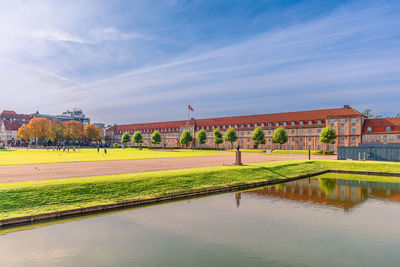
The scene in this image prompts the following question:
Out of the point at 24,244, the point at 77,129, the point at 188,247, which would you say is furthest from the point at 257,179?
the point at 77,129

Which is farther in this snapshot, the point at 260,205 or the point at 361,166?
the point at 361,166

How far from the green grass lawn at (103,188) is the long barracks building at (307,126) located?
72626mm

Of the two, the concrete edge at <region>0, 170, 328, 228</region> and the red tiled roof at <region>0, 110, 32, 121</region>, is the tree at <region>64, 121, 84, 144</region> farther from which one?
the concrete edge at <region>0, 170, 328, 228</region>

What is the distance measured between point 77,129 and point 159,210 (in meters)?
144

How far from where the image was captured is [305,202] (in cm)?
2039

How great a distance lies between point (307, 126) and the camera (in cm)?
10231

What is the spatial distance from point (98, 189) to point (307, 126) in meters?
94.3

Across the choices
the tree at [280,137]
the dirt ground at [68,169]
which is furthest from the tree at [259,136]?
the dirt ground at [68,169]

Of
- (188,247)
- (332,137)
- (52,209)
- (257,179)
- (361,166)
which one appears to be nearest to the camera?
(188,247)

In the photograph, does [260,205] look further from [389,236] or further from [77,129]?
[77,129]

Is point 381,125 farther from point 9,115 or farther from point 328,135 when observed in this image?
point 9,115

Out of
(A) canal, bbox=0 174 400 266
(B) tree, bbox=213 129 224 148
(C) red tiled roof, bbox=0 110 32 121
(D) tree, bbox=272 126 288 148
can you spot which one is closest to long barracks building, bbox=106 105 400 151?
(B) tree, bbox=213 129 224 148

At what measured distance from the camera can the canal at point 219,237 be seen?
10.9 metres

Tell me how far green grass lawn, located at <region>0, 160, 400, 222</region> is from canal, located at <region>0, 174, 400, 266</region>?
1.71 m
